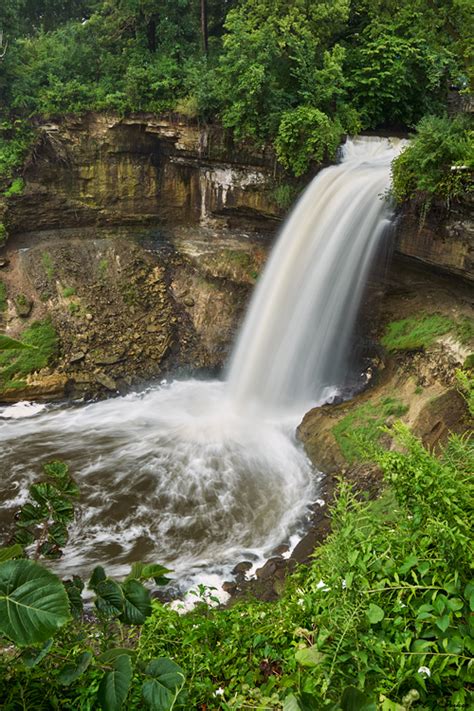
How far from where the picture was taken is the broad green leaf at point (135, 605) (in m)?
2.23

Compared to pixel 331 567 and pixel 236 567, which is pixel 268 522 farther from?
pixel 331 567

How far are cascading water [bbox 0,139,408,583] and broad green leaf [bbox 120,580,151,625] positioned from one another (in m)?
4.85

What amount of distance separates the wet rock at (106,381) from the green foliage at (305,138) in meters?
6.79

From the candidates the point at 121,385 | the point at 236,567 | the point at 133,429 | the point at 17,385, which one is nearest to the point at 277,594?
the point at 236,567

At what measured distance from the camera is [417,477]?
8.41 ft

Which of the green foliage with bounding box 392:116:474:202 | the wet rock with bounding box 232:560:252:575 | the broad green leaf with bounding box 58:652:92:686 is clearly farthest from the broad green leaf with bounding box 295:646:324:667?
the green foliage with bounding box 392:116:474:202

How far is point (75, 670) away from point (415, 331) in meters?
8.92

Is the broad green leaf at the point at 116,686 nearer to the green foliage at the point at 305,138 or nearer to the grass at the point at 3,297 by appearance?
the green foliage at the point at 305,138

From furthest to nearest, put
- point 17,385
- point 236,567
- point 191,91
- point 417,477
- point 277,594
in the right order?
point 191,91
point 17,385
point 236,567
point 277,594
point 417,477

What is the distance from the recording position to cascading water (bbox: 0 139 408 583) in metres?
7.52

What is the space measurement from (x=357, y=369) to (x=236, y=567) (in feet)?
18.0

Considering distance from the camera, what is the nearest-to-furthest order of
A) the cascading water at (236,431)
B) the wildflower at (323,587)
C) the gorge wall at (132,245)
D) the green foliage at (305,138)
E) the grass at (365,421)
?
the wildflower at (323,587) → the cascading water at (236,431) → the grass at (365,421) → the green foliage at (305,138) → the gorge wall at (132,245)

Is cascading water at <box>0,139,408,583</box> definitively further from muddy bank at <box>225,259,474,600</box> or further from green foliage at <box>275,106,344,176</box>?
green foliage at <box>275,106,344,176</box>

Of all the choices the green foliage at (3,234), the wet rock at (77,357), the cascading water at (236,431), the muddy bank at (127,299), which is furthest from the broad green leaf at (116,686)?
the green foliage at (3,234)
